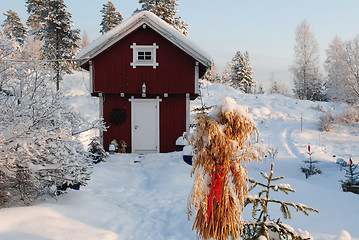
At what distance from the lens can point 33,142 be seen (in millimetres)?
4336

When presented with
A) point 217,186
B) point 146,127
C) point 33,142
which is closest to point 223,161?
point 217,186

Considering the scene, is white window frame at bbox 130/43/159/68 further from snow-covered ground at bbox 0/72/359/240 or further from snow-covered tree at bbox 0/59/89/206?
snow-covered tree at bbox 0/59/89/206

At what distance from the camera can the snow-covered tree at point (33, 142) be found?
4312 millimetres

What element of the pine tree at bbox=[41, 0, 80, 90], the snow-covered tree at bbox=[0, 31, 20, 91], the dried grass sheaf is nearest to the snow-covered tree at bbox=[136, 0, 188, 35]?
the pine tree at bbox=[41, 0, 80, 90]

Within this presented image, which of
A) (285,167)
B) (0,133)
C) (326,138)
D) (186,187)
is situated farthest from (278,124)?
(0,133)

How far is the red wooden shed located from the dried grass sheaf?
9.36 meters

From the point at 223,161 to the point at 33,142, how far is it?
3.47m

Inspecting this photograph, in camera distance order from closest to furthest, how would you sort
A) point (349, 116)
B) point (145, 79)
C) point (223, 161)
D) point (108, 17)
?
point (223, 161), point (145, 79), point (349, 116), point (108, 17)

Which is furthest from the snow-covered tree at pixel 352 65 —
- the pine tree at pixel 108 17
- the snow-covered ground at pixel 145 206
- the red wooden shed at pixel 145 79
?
the pine tree at pixel 108 17

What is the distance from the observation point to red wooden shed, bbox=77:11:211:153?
1153 cm

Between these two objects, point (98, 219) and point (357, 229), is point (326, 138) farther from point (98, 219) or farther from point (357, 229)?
point (98, 219)

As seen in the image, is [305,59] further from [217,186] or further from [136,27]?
[217,186]

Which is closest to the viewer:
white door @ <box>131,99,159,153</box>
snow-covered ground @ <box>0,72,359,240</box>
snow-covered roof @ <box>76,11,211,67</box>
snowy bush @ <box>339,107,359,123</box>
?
snow-covered ground @ <box>0,72,359,240</box>

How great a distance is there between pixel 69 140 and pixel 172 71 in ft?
25.8
